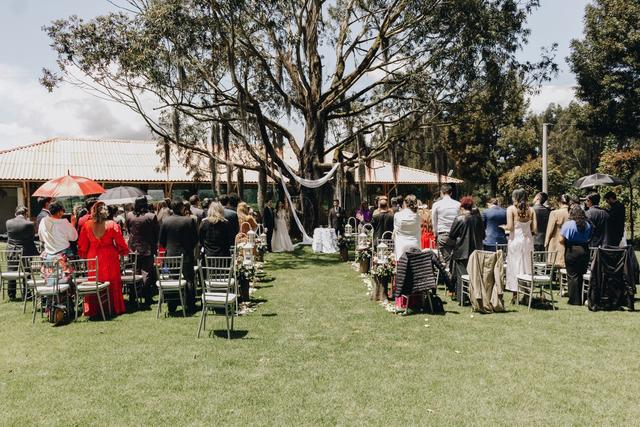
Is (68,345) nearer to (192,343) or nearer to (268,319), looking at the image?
(192,343)

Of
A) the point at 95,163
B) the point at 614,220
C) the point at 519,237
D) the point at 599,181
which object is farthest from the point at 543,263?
the point at 95,163

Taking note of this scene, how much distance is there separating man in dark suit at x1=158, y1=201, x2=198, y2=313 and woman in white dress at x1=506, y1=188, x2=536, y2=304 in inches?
201

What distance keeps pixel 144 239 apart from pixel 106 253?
91 centimetres

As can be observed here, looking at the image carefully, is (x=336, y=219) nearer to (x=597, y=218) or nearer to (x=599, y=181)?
(x=599, y=181)

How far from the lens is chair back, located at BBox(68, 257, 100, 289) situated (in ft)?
24.1

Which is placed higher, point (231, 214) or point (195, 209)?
point (195, 209)

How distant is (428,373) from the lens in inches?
199

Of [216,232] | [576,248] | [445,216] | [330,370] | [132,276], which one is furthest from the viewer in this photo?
[445,216]

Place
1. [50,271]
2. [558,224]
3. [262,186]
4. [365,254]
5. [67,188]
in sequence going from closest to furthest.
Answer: [50,271] < [558,224] < [67,188] < [365,254] < [262,186]

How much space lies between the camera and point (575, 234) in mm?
7930

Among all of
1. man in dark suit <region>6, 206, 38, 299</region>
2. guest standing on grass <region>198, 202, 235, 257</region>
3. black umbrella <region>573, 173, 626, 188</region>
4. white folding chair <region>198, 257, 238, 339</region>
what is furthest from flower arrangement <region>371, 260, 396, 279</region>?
black umbrella <region>573, 173, 626, 188</region>

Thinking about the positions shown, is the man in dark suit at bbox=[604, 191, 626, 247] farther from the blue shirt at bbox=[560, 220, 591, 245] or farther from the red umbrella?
the red umbrella

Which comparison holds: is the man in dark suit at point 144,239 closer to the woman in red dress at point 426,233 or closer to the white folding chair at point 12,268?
the white folding chair at point 12,268

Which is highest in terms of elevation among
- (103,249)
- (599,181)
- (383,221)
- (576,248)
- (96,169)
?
(96,169)
